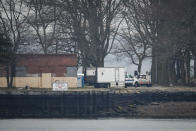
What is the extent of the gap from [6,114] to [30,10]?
20778 mm

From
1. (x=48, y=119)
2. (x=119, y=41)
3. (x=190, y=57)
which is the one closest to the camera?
(x=48, y=119)

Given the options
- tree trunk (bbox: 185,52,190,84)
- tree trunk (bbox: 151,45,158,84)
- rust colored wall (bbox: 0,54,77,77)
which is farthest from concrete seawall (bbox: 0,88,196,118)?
tree trunk (bbox: 151,45,158,84)

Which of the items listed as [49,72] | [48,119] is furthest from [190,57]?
[48,119]

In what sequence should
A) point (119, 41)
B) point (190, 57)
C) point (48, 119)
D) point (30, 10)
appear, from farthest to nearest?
1. point (119, 41)
2. point (30, 10)
3. point (190, 57)
4. point (48, 119)

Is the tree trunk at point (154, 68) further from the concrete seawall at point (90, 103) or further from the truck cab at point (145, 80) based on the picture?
the concrete seawall at point (90, 103)

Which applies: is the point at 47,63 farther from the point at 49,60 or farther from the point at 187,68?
the point at 187,68

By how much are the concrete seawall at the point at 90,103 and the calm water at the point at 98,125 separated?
11.7 ft

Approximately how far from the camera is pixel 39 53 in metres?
82.4

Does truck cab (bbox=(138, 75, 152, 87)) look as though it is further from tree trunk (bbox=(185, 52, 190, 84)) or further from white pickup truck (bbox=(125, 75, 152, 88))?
tree trunk (bbox=(185, 52, 190, 84))

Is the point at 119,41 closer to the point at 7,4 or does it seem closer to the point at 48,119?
the point at 7,4

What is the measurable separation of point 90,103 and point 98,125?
9795mm

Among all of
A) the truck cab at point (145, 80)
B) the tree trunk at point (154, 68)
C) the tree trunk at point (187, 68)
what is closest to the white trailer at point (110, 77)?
the truck cab at point (145, 80)

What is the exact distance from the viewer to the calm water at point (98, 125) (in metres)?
53.4

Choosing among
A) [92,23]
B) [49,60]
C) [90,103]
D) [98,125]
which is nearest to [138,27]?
[92,23]
